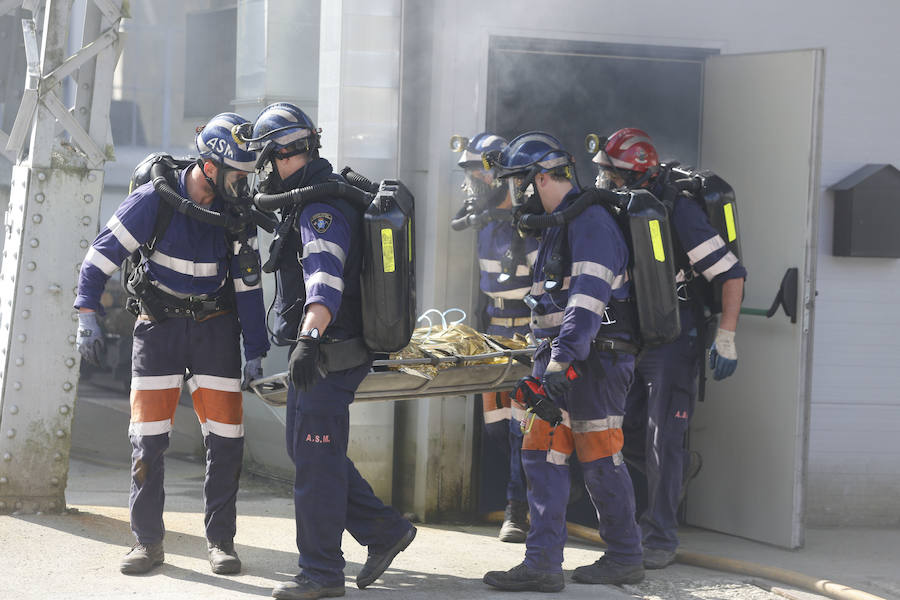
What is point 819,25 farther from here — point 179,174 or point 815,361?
point 179,174

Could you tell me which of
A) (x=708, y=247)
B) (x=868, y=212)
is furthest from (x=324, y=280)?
(x=868, y=212)

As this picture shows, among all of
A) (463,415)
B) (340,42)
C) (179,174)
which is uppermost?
(340,42)

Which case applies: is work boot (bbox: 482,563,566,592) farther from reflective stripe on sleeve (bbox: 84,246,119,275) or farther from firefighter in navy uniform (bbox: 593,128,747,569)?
reflective stripe on sleeve (bbox: 84,246,119,275)

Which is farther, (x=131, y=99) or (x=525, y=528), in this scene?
(x=131, y=99)

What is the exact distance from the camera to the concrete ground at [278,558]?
4785 millimetres

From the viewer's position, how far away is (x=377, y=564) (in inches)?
191

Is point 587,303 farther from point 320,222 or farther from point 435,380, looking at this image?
point 320,222

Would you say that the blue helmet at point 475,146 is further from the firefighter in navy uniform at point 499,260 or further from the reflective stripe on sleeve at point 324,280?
the reflective stripe on sleeve at point 324,280

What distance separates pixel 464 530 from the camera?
6320 millimetres

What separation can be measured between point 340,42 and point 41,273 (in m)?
2.01

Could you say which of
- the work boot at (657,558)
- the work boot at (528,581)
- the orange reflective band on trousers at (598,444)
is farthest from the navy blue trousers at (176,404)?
the work boot at (657,558)

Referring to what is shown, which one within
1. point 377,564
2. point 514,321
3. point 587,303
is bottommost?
point 377,564

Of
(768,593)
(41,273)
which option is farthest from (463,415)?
(41,273)

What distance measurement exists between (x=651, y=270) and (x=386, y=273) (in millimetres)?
1187
